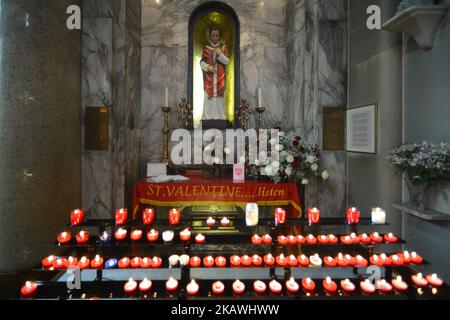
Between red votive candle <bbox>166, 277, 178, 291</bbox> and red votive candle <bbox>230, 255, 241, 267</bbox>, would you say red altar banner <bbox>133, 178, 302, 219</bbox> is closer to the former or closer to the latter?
red votive candle <bbox>230, 255, 241, 267</bbox>

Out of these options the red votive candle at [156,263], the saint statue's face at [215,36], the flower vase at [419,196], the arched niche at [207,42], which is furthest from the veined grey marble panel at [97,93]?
the flower vase at [419,196]

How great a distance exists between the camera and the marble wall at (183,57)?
6.61m

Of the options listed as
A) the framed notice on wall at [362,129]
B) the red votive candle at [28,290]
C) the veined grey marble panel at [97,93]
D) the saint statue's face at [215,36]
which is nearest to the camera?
the red votive candle at [28,290]

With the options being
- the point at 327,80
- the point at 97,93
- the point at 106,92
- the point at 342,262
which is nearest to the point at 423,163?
the point at 342,262

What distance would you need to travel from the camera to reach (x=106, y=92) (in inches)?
210

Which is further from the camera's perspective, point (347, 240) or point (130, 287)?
point (347, 240)

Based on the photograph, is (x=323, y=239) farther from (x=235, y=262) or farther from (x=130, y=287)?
(x=130, y=287)

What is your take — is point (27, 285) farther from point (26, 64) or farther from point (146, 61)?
point (146, 61)

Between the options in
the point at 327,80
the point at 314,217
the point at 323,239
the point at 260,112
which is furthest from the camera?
the point at 260,112

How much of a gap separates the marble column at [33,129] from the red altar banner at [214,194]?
1.23 metres

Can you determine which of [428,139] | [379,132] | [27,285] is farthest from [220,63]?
[27,285]

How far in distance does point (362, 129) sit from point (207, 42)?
3671 mm

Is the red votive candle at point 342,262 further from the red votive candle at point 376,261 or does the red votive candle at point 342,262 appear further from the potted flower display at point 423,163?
the potted flower display at point 423,163

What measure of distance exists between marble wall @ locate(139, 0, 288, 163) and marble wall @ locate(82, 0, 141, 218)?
3.51ft
